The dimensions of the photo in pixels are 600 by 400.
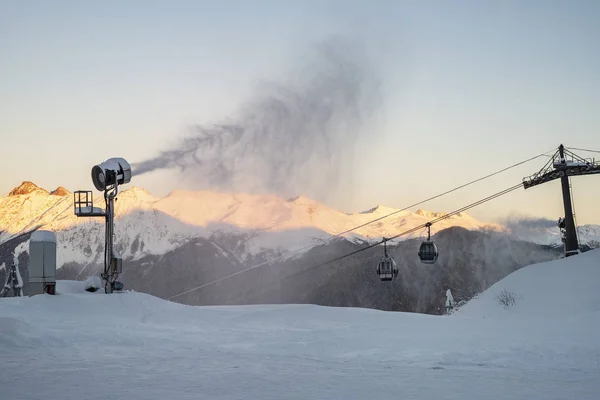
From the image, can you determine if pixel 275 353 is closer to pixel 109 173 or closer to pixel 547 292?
pixel 109 173

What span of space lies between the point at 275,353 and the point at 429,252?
27.8 m

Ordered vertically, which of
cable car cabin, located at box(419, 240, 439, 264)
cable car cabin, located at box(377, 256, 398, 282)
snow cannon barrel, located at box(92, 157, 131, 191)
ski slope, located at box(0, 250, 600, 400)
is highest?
snow cannon barrel, located at box(92, 157, 131, 191)

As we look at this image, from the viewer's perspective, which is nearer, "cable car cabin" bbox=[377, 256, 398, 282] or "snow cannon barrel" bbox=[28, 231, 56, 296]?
"snow cannon barrel" bbox=[28, 231, 56, 296]

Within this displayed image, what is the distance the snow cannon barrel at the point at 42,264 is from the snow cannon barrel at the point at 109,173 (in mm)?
4835

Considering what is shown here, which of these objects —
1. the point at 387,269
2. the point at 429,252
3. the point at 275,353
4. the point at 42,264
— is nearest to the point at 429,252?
the point at 429,252

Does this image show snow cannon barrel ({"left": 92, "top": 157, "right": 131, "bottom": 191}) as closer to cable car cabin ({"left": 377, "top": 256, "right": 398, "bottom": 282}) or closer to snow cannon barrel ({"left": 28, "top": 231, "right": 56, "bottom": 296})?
snow cannon barrel ({"left": 28, "top": 231, "right": 56, "bottom": 296})

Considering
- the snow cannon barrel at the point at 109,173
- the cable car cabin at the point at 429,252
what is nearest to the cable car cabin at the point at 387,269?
the cable car cabin at the point at 429,252

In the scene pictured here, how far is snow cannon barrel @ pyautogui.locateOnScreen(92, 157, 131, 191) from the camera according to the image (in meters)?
35.1

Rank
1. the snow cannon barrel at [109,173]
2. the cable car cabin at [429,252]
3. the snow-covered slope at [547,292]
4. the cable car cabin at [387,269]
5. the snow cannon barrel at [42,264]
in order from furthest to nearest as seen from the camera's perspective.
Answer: the cable car cabin at [387,269] → the cable car cabin at [429,252] → the snow-covered slope at [547,292] → the snow cannon barrel at [109,173] → the snow cannon barrel at [42,264]

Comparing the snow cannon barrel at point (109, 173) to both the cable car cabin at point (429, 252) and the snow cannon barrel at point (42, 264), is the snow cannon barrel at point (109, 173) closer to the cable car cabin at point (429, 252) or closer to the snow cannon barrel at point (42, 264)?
the snow cannon barrel at point (42, 264)

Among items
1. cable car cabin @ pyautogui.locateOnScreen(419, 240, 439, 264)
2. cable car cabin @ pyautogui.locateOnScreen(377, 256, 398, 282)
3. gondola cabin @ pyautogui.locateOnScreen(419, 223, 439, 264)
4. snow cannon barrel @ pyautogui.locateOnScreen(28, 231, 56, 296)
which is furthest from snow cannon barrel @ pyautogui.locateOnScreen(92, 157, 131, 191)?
cable car cabin @ pyautogui.locateOnScreen(419, 240, 439, 264)

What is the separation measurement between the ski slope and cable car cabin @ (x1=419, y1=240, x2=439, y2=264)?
598 inches

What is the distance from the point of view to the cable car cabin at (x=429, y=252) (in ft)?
144

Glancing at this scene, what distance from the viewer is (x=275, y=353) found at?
59.3ft
